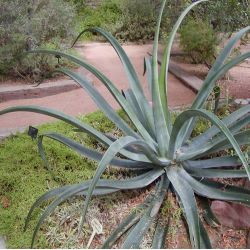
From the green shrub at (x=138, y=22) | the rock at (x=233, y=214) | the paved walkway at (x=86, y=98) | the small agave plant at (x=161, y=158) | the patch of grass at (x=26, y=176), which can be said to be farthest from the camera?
the green shrub at (x=138, y=22)

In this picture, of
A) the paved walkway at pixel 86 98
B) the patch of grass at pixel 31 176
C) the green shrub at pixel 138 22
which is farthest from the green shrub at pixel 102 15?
the patch of grass at pixel 31 176

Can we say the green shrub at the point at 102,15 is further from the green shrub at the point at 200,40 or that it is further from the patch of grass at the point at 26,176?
the patch of grass at the point at 26,176

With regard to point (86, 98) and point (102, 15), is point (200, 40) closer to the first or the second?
point (86, 98)

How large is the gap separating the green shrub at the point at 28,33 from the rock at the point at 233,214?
431 cm

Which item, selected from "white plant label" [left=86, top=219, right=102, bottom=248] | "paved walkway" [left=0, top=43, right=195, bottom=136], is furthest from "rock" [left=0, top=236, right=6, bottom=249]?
"paved walkway" [left=0, top=43, right=195, bottom=136]

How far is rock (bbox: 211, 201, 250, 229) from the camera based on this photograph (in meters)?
2.78

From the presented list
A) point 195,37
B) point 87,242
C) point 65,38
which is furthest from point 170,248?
point 65,38

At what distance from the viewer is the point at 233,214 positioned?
9.16ft

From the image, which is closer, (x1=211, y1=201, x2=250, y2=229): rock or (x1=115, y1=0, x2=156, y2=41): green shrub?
(x1=211, y1=201, x2=250, y2=229): rock

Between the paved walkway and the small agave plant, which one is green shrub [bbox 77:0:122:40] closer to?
the paved walkway

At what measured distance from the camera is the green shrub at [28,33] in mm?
6738

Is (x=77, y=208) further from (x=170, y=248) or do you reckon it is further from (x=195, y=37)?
(x=195, y=37)

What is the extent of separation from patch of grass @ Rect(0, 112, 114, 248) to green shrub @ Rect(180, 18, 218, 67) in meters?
3.68

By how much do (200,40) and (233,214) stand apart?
177 inches
